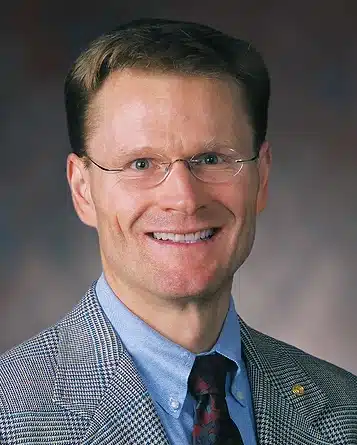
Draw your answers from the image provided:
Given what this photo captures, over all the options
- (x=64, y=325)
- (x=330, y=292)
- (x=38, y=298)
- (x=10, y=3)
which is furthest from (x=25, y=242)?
(x=64, y=325)

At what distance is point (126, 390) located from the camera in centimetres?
277

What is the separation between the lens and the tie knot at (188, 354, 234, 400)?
113 inches

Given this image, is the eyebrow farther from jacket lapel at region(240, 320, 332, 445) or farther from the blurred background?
the blurred background

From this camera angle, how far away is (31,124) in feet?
16.4

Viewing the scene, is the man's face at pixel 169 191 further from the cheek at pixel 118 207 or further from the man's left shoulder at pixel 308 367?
the man's left shoulder at pixel 308 367

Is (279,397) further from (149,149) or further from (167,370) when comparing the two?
(149,149)

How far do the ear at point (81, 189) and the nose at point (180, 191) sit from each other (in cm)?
25

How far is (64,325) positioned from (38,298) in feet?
7.10

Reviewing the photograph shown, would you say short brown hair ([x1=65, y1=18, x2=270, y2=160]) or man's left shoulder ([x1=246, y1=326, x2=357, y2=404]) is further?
man's left shoulder ([x1=246, y1=326, x2=357, y2=404])

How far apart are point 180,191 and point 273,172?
2.57 metres

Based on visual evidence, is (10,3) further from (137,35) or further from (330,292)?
(137,35)

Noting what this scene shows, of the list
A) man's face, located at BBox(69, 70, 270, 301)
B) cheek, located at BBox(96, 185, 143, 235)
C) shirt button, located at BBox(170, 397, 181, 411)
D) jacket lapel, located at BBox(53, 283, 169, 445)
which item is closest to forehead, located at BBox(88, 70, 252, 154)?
man's face, located at BBox(69, 70, 270, 301)

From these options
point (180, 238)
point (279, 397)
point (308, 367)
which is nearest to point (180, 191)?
point (180, 238)

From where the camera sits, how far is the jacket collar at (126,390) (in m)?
2.73
